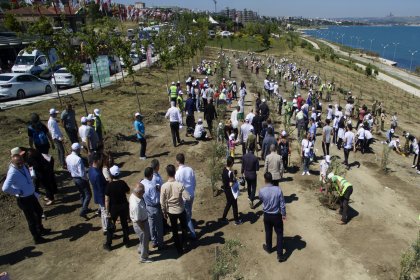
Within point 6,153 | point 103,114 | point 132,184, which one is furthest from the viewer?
point 103,114

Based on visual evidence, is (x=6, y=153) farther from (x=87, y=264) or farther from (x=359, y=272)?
(x=359, y=272)

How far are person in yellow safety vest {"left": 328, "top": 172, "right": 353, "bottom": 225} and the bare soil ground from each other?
0.99ft

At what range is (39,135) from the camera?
9.91 m

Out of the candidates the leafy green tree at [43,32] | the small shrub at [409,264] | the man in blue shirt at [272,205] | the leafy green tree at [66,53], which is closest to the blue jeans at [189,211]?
the man in blue shirt at [272,205]

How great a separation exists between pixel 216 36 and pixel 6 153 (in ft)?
244

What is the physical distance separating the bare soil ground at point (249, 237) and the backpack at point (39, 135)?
1506mm

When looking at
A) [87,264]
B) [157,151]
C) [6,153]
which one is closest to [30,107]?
[6,153]

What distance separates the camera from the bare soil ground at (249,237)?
23.6ft

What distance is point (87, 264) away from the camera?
23.9 feet

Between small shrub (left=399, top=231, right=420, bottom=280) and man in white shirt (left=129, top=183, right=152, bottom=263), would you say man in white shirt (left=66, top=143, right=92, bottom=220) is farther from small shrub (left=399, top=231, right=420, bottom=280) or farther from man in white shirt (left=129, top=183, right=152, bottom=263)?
small shrub (left=399, top=231, right=420, bottom=280)

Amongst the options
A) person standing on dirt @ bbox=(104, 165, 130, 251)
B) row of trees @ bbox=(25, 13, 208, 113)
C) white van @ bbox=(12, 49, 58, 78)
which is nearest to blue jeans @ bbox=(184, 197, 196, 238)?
person standing on dirt @ bbox=(104, 165, 130, 251)

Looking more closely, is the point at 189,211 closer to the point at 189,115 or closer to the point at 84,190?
the point at 84,190

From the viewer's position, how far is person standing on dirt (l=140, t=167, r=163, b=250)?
6.87m

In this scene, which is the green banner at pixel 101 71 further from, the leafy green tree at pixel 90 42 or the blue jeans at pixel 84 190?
the blue jeans at pixel 84 190
